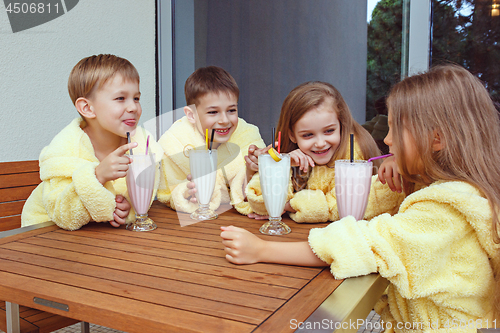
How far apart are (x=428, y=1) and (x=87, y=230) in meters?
1.98

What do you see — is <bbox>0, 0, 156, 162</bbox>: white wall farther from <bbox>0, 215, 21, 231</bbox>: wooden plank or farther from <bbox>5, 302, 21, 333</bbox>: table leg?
<bbox>5, 302, 21, 333</bbox>: table leg

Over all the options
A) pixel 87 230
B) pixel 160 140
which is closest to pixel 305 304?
pixel 87 230

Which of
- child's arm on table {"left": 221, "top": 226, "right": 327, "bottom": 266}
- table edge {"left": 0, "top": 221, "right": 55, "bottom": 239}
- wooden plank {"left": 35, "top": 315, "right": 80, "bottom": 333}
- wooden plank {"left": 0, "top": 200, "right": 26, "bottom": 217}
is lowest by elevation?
wooden plank {"left": 35, "top": 315, "right": 80, "bottom": 333}

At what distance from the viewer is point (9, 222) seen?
1574 mm

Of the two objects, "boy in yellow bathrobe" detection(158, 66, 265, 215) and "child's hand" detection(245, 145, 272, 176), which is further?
"boy in yellow bathrobe" detection(158, 66, 265, 215)

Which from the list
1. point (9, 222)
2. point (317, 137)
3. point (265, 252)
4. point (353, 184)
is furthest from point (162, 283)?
point (9, 222)

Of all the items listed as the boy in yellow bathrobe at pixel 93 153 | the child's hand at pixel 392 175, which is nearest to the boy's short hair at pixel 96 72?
the boy in yellow bathrobe at pixel 93 153

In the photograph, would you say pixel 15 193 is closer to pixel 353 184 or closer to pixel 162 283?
pixel 162 283

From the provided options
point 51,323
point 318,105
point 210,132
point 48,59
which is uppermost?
point 48,59

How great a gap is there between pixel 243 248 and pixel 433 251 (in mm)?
357

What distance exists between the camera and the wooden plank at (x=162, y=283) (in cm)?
64

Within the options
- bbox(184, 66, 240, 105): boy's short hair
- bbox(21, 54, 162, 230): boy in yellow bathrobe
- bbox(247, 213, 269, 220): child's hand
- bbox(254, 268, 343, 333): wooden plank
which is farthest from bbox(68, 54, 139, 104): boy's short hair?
bbox(254, 268, 343, 333): wooden plank

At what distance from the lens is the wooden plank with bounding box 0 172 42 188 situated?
62.1 inches

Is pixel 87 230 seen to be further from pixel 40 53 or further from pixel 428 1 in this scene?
pixel 428 1
